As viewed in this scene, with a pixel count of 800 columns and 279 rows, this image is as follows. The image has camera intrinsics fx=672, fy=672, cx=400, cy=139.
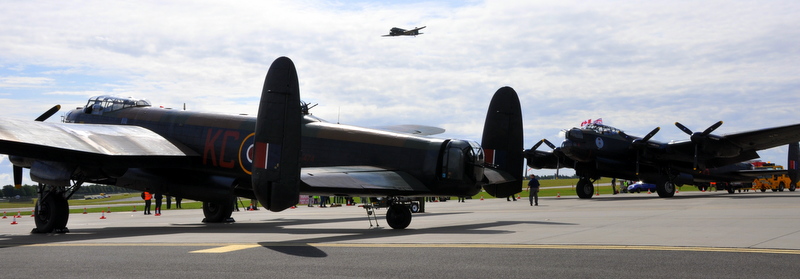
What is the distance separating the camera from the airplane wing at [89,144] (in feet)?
56.0

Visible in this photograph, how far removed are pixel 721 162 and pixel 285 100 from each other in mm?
42876

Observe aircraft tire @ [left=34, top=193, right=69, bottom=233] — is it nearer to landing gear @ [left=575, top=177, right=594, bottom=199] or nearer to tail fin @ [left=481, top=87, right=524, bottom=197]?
tail fin @ [left=481, top=87, right=524, bottom=197]

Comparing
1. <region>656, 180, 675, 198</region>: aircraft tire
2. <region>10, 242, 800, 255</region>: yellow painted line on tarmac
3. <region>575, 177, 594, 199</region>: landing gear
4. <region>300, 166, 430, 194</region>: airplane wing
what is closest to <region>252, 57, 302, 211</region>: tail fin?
<region>10, 242, 800, 255</region>: yellow painted line on tarmac

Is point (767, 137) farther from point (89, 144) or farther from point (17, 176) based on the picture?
point (17, 176)

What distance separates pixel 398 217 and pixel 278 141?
5.77 meters

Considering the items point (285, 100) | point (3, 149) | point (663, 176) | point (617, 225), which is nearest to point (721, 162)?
point (663, 176)

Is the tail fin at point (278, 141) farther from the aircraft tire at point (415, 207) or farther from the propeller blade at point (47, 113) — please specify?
the aircraft tire at point (415, 207)

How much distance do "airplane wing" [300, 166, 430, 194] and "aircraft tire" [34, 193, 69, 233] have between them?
8.12 m

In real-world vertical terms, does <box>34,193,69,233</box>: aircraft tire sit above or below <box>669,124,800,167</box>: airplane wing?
below

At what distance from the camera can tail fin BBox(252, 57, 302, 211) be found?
1420 cm

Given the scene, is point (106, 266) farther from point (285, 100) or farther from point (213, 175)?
point (213, 175)

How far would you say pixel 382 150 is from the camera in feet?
68.0

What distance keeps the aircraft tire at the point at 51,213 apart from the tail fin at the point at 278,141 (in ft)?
31.1

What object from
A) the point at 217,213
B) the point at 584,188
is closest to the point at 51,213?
the point at 217,213
